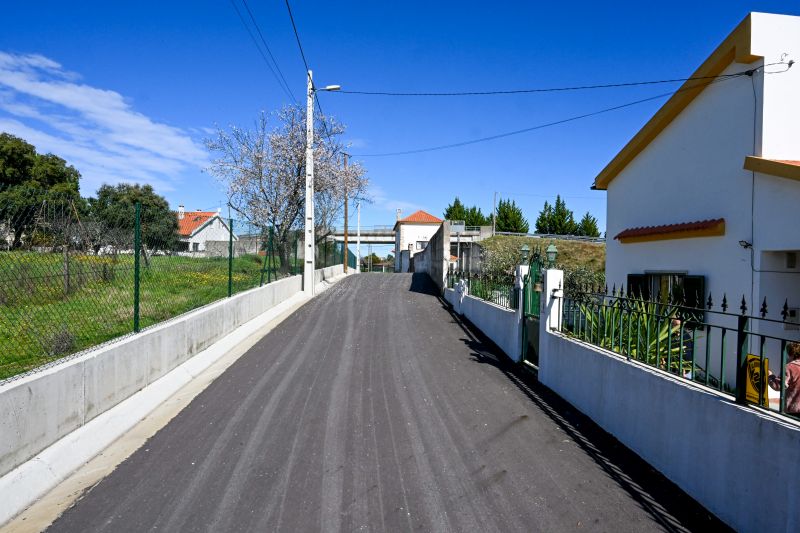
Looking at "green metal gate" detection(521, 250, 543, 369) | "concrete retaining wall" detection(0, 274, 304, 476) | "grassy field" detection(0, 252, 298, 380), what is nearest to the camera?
"concrete retaining wall" detection(0, 274, 304, 476)

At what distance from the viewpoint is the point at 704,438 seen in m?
4.28

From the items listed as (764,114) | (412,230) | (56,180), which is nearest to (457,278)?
(764,114)

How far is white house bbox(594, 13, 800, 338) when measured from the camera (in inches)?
315

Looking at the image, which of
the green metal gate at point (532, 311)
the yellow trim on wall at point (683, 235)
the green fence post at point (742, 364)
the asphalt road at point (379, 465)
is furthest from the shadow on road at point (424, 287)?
the green fence post at point (742, 364)

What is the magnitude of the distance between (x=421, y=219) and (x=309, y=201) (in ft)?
190

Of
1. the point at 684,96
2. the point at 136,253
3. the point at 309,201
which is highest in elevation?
the point at 684,96

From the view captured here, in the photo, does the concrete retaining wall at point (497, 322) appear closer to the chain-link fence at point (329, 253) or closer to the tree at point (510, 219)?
the chain-link fence at point (329, 253)

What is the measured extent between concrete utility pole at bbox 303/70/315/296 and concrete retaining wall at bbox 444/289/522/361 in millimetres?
6425

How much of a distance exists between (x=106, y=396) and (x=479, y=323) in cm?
944

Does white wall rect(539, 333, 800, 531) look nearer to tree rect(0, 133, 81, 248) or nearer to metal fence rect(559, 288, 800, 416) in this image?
metal fence rect(559, 288, 800, 416)

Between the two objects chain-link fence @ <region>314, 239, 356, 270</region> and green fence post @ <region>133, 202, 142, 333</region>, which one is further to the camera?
chain-link fence @ <region>314, 239, 356, 270</region>

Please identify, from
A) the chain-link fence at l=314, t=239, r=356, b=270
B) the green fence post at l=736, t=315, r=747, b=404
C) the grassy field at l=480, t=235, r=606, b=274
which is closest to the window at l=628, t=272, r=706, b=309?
the green fence post at l=736, t=315, r=747, b=404

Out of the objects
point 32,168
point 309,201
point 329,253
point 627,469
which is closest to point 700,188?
point 627,469

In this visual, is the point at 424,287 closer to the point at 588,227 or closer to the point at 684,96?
the point at 684,96
